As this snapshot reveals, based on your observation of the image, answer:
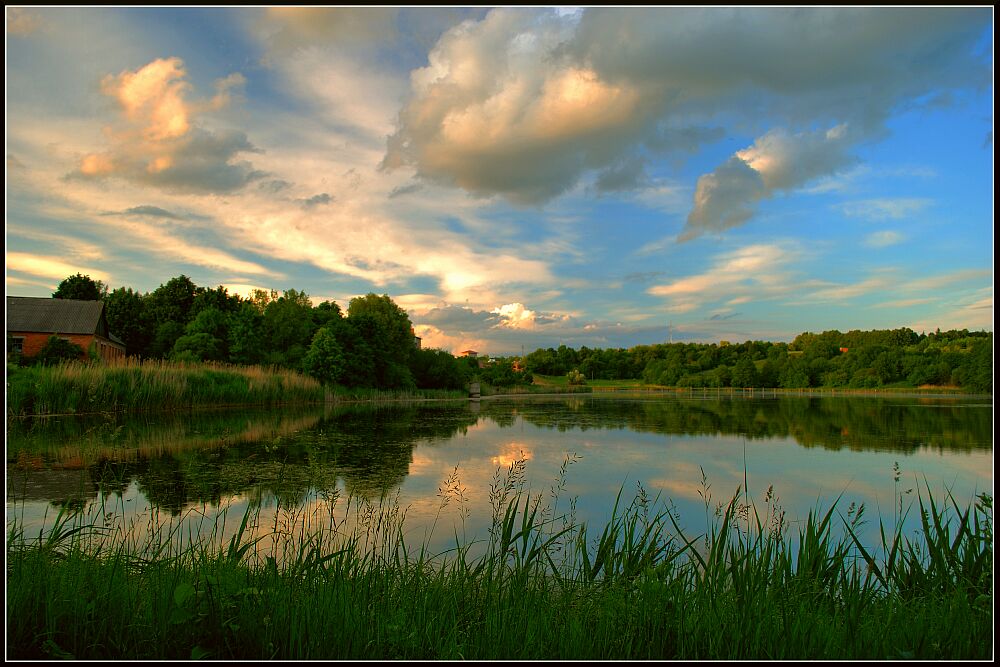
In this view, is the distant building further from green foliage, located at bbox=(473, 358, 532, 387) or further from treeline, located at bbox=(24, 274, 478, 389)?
green foliage, located at bbox=(473, 358, 532, 387)

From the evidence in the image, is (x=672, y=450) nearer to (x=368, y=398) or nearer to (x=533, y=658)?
(x=533, y=658)

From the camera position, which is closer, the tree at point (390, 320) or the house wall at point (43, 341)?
the house wall at point (43, 341)

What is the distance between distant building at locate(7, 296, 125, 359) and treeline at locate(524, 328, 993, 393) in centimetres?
3319

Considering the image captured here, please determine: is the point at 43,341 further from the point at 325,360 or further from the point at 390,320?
the point at 390,320

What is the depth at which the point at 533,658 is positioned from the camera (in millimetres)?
2273

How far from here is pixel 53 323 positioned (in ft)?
90.3

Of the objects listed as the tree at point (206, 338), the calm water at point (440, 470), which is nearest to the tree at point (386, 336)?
the tree at point (206, 338)

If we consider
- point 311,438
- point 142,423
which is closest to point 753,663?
point 311,438

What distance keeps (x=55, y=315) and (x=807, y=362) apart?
54760mm

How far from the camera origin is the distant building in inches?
1029

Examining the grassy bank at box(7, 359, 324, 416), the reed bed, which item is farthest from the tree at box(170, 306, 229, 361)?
the reed bed

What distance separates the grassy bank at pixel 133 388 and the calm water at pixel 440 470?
105cm

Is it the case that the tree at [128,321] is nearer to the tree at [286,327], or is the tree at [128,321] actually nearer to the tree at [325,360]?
the tree at [286,327]

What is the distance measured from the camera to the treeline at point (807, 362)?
86.3ft
